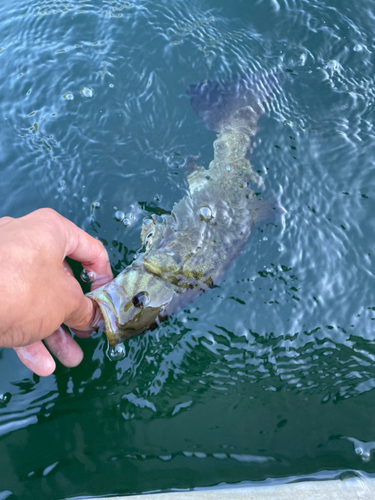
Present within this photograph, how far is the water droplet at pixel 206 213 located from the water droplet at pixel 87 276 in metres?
1.19

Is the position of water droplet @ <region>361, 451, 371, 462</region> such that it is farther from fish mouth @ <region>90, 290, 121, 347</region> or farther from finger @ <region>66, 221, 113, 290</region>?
finger @ <region>66, 221, 113, 290</region>

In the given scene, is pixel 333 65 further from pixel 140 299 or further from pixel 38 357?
pixel 38 357

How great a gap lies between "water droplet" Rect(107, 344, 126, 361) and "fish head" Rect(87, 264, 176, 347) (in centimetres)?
29

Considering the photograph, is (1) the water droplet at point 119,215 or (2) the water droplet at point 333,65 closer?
(1) the water droplet at point 119,215

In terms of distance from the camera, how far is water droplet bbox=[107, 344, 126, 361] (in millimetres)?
3008

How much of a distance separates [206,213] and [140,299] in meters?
1.21

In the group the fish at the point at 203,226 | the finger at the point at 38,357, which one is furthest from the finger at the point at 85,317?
the finger at the point at 38,357

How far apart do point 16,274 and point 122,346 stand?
1.39m

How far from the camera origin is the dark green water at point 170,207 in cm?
275

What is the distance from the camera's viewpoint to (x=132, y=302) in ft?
8.91

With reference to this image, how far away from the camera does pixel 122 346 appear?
3033 mm

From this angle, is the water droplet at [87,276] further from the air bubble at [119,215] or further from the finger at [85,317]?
the air bubble at [119,215]

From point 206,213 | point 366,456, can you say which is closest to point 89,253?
point 206,213

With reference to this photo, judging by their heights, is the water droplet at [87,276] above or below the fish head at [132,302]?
below
